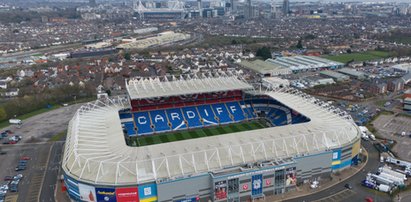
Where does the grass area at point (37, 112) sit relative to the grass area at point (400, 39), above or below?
below

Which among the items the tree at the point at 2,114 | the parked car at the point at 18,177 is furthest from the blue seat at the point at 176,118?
the tree at the point at 2,114

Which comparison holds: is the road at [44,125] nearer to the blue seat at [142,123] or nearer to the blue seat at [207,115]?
the blue seat at [142,123]

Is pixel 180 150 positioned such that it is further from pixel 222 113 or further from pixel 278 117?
pixel 278 117

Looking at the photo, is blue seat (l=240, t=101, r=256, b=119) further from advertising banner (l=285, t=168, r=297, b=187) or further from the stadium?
advertising banner (l=285, t=168, r=297, b=187)

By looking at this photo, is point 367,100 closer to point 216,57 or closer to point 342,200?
point 342,200

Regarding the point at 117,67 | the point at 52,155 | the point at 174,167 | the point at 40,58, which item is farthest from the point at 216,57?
the point at 174,167

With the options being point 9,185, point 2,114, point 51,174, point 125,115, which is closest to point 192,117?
point 125,115
